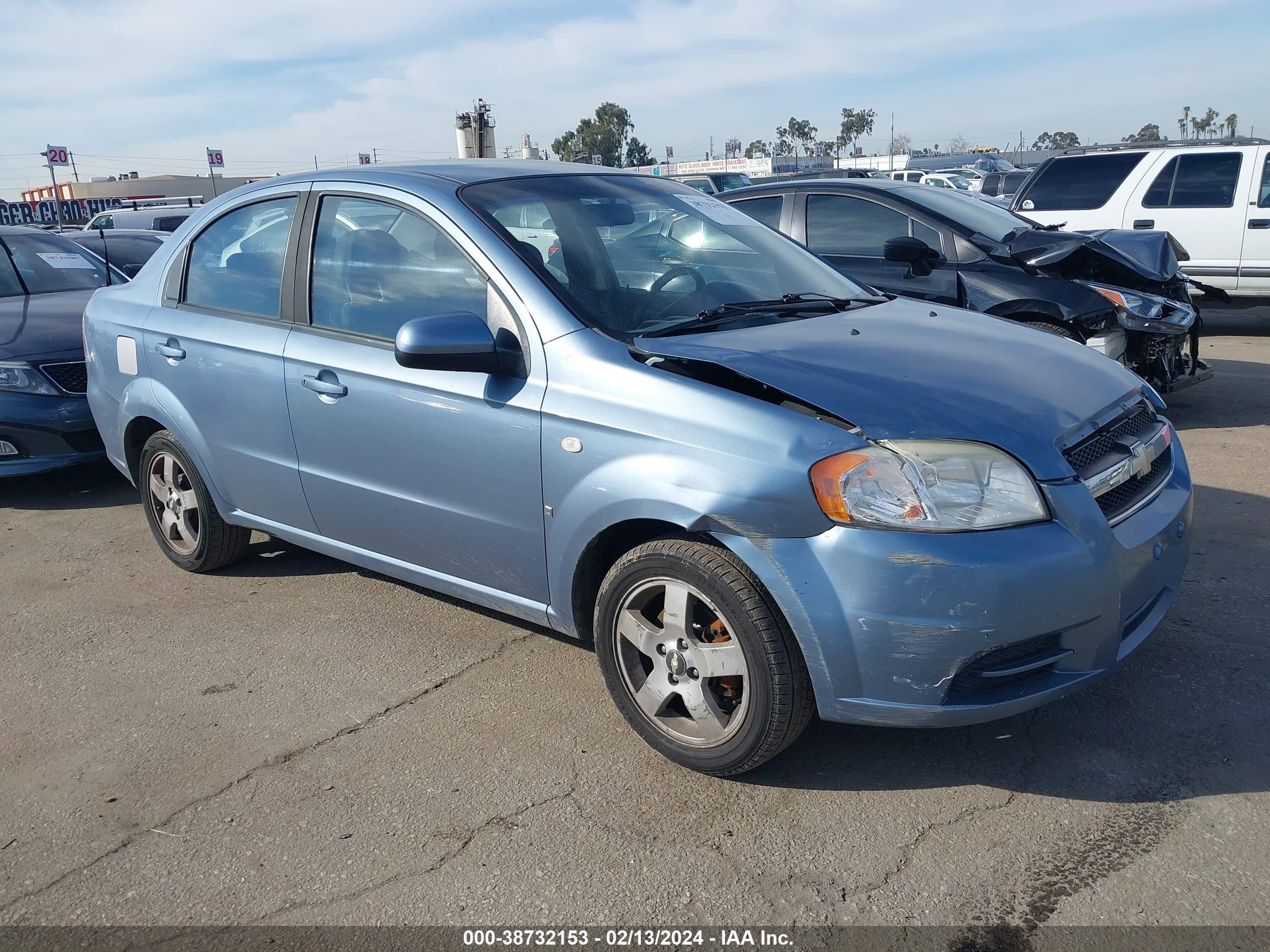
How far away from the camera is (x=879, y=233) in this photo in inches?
282

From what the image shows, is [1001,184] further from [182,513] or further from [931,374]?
[931,374]

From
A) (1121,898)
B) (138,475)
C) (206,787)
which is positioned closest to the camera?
(1121,898)

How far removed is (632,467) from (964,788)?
1.28 meters

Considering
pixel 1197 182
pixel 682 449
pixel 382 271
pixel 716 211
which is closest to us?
pixel 682 449

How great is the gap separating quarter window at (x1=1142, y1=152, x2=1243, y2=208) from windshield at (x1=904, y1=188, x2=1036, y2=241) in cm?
362

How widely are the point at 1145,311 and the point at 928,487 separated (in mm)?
4657

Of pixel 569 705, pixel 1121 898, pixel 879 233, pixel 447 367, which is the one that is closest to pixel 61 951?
pixel 569 705

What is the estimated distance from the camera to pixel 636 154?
104 m

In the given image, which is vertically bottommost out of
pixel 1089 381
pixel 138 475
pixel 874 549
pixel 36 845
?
pixel 36 845

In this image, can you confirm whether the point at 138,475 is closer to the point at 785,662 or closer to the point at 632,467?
the point at 632,467

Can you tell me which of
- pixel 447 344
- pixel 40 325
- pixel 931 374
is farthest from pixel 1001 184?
pixel 447 344

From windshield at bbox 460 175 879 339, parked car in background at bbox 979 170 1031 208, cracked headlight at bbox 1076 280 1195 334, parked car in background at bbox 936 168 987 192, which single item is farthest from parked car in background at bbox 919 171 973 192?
windshield at bbox 460 175 879 339

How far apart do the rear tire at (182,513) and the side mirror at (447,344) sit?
73.8 inches

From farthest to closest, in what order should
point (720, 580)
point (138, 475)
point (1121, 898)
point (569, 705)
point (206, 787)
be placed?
1. point (138, 475)
2. point (569, 705)
3. point (206, 787)
4. point (720, 580)
5. point (1121, 898)
